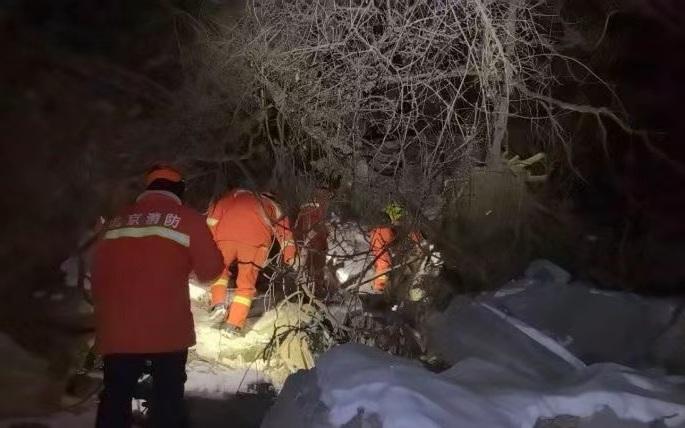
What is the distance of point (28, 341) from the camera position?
6.23m

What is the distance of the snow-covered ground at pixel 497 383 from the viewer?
11.3 feet

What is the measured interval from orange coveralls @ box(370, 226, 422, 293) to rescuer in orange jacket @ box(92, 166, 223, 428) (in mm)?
1475

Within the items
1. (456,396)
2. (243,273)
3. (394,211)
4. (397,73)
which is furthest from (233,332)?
(456,396)

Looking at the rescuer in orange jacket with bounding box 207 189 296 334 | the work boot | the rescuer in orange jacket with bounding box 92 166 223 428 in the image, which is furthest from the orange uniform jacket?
the work boot

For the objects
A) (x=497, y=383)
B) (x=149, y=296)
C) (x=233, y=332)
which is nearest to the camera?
(x=497, y=383)

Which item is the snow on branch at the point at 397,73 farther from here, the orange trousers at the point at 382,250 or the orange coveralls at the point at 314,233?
the orange trousers at the point at 382,250

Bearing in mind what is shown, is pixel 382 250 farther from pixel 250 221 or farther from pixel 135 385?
pixel 135 385

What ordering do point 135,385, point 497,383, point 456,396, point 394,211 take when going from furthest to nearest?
point 394,211
point 135,385
point 497,383
point 456,396

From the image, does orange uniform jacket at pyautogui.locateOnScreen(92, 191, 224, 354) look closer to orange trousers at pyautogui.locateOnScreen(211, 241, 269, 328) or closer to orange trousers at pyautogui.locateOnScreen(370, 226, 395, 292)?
orange trousers at pyautogui.locateOnScreen(370, 226, 395, 292)

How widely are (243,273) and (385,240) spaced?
138cm

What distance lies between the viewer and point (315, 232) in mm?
5543

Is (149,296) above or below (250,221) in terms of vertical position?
below

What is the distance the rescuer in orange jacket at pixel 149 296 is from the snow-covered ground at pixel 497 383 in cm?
62

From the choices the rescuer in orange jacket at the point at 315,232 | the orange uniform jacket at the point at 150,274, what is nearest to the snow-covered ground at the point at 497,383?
the orange uniform jacket at the point at 150,274
